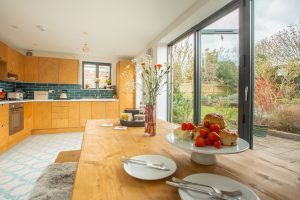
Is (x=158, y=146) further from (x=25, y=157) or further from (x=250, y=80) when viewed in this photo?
(x=25, y=157)

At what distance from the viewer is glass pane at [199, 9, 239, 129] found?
6.90ft

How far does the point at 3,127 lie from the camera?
122 inches

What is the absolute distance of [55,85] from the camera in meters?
5.03

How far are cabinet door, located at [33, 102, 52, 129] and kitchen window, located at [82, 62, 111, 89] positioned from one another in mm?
1280

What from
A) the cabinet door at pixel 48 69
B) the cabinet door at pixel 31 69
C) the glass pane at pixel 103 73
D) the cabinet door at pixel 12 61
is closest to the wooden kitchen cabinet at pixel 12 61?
the cabinet door at pixel 12 61

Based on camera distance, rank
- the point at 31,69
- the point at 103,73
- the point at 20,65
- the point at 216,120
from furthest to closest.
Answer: the point at 103,73 → the point at 31,69 → the point at 20,65 → the point at 216,120

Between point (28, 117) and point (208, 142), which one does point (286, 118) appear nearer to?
point (208, 142)

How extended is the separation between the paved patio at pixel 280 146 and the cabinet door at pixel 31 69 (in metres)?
5.19

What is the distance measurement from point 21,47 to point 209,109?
4953 millimetres

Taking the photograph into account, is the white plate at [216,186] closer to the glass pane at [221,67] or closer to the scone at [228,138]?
the scone at [228,138]

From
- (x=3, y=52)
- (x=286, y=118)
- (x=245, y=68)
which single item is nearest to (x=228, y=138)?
(x=286, y=118)

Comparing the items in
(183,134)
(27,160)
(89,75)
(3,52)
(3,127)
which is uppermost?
(3,52)

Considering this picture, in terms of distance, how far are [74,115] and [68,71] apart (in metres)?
1.29

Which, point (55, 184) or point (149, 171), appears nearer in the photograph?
point (149, 171)
